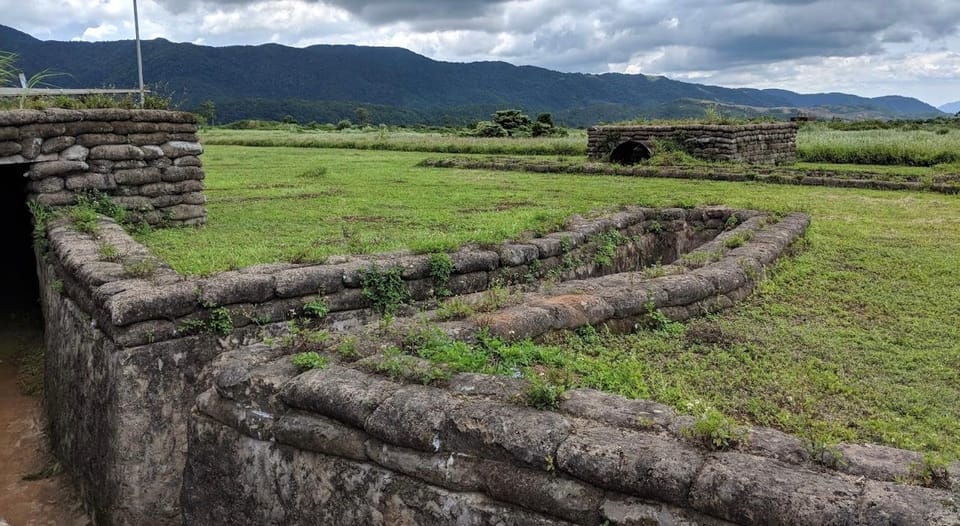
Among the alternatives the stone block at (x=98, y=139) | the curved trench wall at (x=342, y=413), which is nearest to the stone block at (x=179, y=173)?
the stone block at (x=98, y=139)

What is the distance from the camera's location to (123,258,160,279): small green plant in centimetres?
550

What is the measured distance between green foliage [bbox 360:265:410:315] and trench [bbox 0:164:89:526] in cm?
279

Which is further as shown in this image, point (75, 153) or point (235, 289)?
point (75, 153)

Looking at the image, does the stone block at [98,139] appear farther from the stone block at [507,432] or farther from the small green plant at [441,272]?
the stone block at [507,432]

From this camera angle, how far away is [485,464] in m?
3.22

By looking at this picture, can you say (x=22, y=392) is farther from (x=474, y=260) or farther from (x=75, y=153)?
(x=474, y=260)

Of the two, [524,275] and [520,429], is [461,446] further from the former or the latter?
[524,275]

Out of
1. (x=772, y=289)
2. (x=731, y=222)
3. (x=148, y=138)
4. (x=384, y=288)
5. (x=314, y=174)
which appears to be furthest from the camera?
(x=314, y=174)

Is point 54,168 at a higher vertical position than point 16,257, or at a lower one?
higher

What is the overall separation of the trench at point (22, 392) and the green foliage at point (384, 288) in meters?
2.79

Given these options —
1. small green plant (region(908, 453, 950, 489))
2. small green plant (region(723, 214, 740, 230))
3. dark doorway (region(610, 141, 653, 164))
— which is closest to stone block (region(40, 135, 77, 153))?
small green plant (region(723, 214, 740, 230))

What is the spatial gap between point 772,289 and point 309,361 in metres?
4.34

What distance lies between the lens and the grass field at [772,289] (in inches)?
157

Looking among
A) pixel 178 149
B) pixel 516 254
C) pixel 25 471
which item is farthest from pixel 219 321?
pixel 178 149
